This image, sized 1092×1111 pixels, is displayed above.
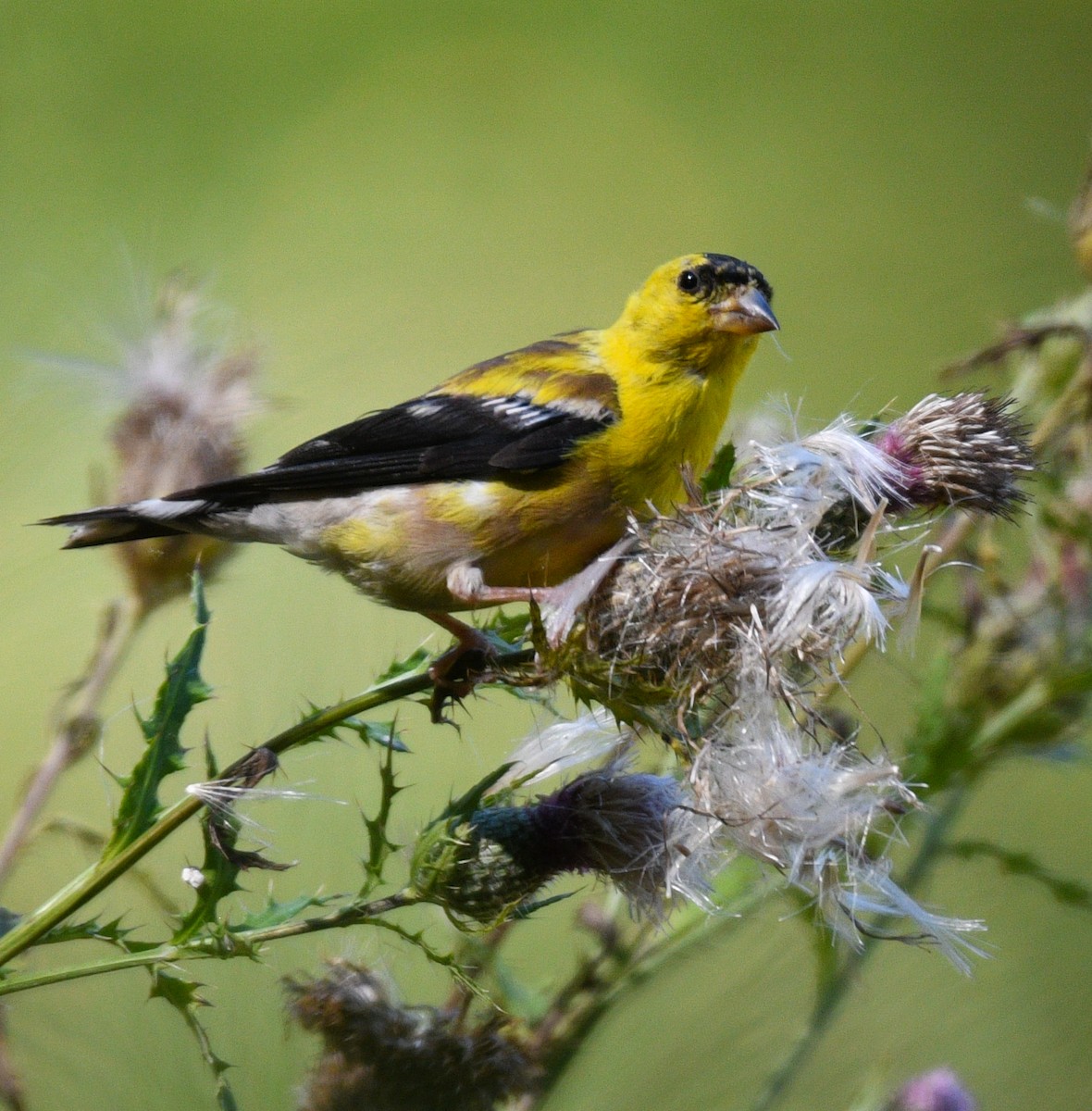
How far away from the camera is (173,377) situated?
2.04 metres

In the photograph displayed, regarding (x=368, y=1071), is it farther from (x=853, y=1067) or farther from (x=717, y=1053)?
(x=853, y=1067)

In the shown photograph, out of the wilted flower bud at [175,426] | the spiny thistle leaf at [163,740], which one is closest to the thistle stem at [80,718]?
the wilted flower bud at [175,426]

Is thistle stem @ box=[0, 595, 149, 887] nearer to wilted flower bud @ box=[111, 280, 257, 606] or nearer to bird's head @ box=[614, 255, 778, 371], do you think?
wilted flower bud @ box=[111, 280, 257, 606]

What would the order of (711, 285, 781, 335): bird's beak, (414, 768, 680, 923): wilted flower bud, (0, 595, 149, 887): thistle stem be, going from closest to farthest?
(414, 768, 680, 923): wilted flower bud
(0, 595, 149, 887): thistle stem
(711, 285, 781, 335): bird's beak

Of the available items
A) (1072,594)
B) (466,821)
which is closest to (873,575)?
(466,821)

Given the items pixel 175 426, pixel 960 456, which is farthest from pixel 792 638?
pixel 175 426

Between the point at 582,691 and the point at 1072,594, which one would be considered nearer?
the point at 582,691

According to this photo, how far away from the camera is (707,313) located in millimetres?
1624

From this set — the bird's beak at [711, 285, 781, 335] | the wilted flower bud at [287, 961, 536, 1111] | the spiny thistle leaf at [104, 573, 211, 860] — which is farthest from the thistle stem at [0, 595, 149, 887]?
the bird's beak at [711, 285, 781, 335]

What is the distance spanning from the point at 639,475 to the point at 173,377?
961 millimetres

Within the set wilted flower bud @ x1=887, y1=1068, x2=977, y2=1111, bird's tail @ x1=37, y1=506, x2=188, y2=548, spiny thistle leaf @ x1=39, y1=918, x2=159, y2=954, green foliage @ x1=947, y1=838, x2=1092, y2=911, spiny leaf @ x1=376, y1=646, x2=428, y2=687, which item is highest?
bird's tail @ x1=37, y1=506, x2=188, y2=548

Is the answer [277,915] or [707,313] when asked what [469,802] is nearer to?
[277,915]

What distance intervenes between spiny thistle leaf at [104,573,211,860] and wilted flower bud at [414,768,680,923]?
9.7 inches

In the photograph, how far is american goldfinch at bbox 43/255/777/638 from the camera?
1.46m
